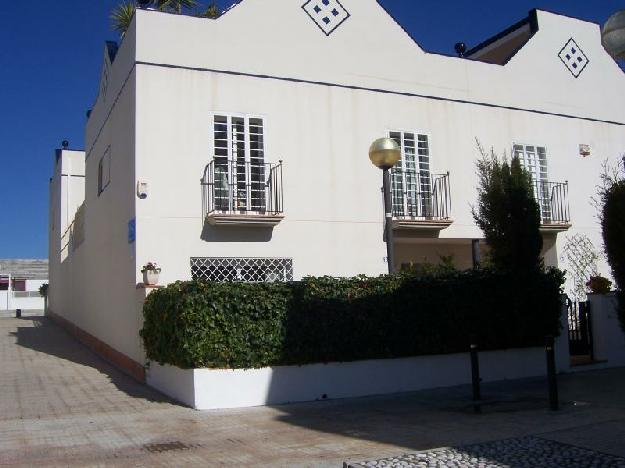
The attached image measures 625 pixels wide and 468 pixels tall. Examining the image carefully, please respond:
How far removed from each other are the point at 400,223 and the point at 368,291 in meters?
3.64

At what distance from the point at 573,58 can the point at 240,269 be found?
11278 mm

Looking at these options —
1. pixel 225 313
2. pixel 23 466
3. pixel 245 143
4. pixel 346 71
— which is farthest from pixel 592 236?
pixel 23 466

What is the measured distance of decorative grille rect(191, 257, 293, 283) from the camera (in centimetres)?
1330

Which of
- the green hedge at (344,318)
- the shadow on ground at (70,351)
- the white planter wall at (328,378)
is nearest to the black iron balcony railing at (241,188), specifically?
the green hedge at (344,318)

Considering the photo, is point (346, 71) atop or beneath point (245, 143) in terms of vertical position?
atop

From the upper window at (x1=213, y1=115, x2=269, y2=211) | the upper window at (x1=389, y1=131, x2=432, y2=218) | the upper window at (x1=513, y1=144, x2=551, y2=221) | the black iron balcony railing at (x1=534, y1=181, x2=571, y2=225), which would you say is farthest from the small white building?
the black iron balcony railing at (x1=534, y1=181, x2=571, y2=225)

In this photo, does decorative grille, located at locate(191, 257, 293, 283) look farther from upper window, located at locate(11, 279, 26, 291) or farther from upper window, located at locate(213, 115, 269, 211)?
upper window, located at locate(11, 279, 26, 291)

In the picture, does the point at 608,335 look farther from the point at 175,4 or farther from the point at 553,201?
the point at 175,4

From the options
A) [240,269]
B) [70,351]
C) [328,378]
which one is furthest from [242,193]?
[70,351]

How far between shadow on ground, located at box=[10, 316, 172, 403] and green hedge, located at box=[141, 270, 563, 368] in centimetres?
67

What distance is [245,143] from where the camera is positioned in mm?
13852

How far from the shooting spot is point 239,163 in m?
13.8

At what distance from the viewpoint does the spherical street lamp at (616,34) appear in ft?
19.6

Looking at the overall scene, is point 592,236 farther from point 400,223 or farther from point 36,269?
point 36,269
